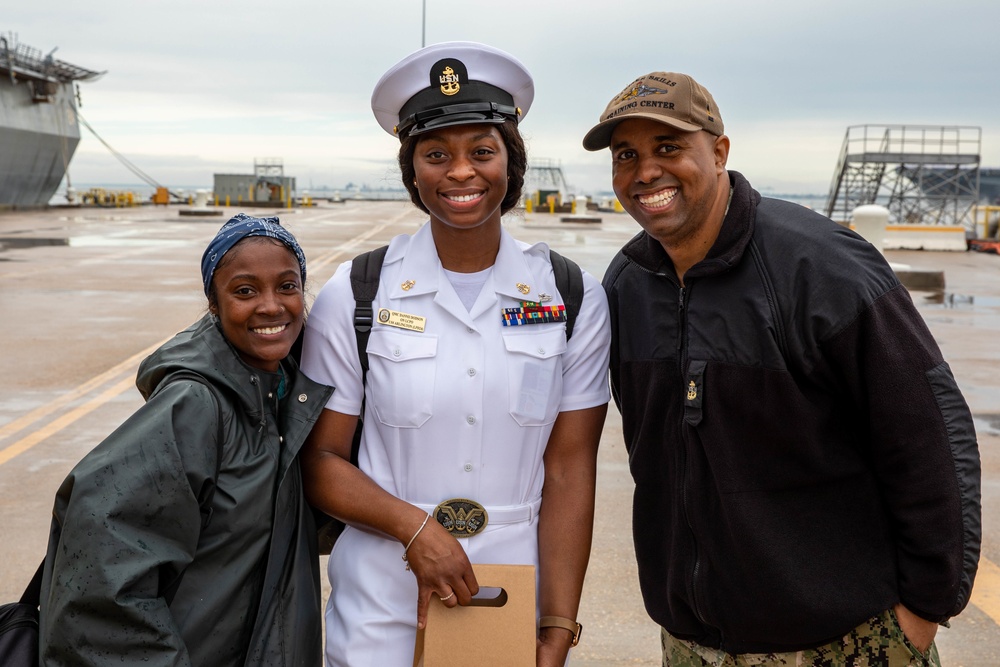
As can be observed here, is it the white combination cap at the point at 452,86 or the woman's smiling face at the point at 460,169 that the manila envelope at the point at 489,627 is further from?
the white combination cap at the point at 452,86

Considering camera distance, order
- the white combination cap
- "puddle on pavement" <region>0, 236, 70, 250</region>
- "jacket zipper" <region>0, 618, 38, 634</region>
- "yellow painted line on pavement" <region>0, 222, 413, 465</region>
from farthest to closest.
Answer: "puddle on pavement" <region>0, 236, 70, 250</region> → "yellow painted line on pavement" <region>0, 222, 413, 465</region> → the white combination cap → "jacket zipper" <region>0, 618, 38, 634</region>

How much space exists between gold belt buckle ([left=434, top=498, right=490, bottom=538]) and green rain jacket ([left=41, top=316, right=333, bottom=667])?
0.32m

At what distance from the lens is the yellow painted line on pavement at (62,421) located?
5859mm

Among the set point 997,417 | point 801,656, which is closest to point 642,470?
point 801,656

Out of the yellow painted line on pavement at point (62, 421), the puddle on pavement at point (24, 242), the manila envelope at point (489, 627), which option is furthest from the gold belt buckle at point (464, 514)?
the puddle on pavement at point (24, 242)

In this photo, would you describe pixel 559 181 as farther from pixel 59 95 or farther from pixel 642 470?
pixel 642 470

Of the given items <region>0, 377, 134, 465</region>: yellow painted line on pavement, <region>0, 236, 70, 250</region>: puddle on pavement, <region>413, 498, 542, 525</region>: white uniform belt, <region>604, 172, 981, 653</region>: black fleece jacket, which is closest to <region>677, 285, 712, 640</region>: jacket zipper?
<region>604, 172, 981, 653</region>: black fleece jacket

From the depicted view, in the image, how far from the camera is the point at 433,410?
→ 86.0 inches

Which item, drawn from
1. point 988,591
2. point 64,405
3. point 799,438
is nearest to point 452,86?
point 799,438

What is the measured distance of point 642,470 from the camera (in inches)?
93.4

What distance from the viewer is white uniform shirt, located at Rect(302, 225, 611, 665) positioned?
2197 mm

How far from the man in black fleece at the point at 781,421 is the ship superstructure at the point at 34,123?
Answer: 138 ft

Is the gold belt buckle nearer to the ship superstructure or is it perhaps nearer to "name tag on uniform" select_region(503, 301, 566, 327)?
"name tag on uniform" select_region(503, 301, 566, 327)

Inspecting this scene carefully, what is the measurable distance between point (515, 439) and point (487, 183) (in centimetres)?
61
